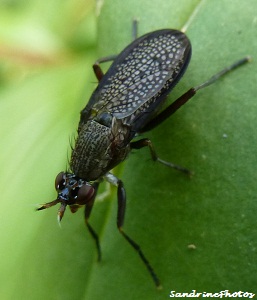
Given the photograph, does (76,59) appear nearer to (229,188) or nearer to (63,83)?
(63,83)

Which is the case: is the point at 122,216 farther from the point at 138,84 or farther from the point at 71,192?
the point at 138,84

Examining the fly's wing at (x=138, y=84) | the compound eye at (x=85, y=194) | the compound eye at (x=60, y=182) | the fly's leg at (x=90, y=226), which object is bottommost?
the fly's leg at (x=90, y=226)

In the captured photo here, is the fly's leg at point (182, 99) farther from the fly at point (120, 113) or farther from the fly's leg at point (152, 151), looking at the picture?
the fly's leg at point (152, 151)

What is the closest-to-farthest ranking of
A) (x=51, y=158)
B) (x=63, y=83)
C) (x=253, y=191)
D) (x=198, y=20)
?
(x=253, y=191), (x=198, y=20), (x=51, y=158), (x=63, y=83)

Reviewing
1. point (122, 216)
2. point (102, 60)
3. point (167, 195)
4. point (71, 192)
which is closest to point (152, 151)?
point (167, 195)

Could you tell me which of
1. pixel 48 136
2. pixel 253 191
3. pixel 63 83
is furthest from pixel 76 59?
pixel 253 191

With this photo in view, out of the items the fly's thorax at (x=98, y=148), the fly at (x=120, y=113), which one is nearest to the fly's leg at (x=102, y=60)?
the fly at (x=120, y=113)
